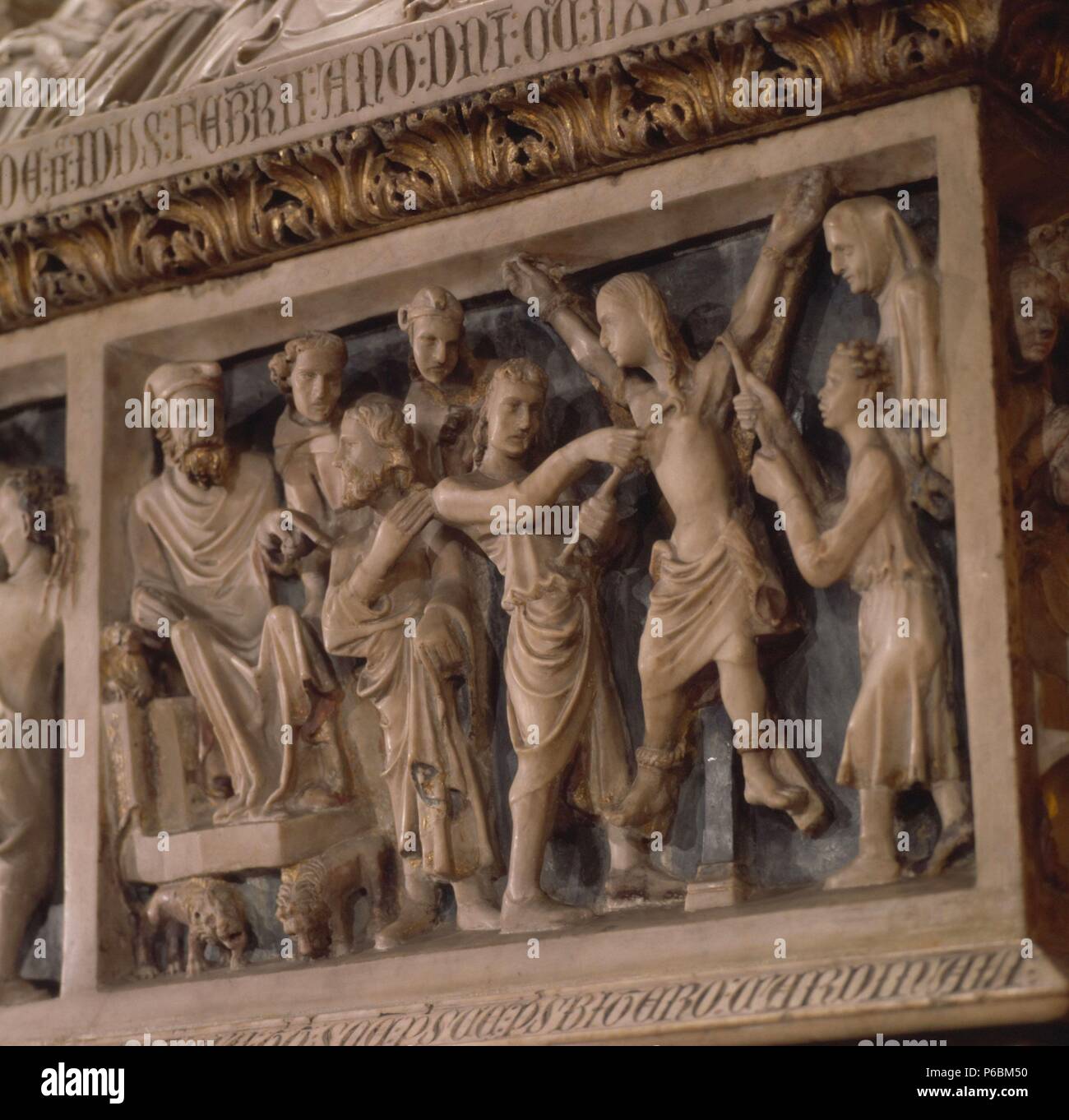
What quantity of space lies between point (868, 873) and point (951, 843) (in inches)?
7.7

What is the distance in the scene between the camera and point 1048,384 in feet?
20.6

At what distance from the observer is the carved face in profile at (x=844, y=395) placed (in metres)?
6.13

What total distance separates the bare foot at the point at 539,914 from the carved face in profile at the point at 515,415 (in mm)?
1016

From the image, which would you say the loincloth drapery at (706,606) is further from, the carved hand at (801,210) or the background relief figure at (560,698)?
the carved hand at (801,210)

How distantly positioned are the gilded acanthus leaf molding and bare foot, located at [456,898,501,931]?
1.63 meters

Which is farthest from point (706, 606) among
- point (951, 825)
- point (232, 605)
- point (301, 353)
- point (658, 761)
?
point (232, 605)

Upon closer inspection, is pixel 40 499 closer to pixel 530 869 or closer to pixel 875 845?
pixel 530 869

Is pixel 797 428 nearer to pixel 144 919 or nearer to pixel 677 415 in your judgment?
pixel 677 415

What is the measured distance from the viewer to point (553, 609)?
20.9 feet

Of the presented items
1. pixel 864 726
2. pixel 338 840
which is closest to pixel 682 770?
pixel 864 726

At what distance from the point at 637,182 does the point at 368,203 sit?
0.70 metres

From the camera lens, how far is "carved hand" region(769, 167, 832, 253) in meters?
6.26

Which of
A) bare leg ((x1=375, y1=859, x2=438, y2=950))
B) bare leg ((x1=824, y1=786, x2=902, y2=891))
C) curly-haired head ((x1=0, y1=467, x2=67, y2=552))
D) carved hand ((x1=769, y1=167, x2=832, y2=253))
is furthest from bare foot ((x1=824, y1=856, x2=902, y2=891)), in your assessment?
curly-haired head ((x1=0, y1=467, x2=67, y2=552))

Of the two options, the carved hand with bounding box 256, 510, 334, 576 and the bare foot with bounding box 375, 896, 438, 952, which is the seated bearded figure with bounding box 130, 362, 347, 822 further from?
the bare foot with bounding box 375, 896, 438, 952
